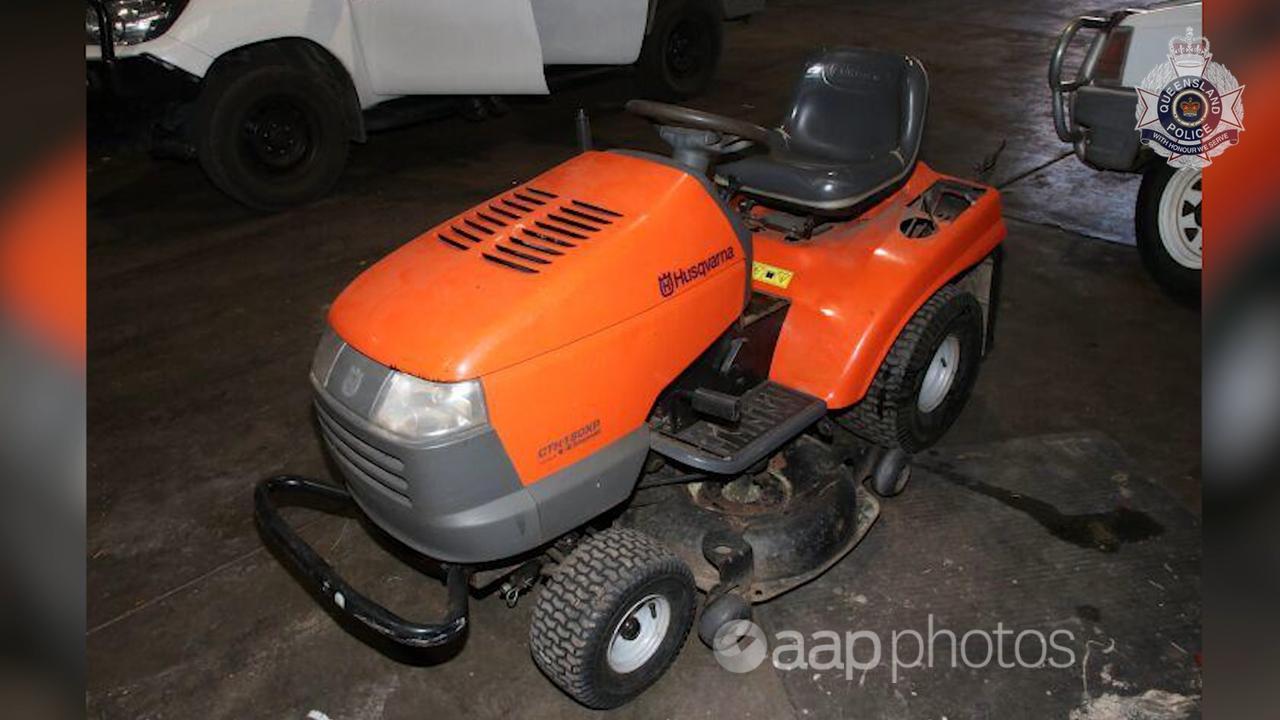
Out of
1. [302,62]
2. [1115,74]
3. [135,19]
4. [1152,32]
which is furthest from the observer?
[302,62]

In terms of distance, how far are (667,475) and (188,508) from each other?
68.8 inches

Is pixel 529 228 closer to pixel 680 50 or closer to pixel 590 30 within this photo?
pixel 590 30

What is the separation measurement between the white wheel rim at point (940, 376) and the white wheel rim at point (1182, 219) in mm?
1826

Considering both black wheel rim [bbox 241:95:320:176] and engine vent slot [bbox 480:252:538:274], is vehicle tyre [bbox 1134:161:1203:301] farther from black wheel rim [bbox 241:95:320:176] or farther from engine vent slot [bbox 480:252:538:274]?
black wheel rim [bbox 241:95:320:176]

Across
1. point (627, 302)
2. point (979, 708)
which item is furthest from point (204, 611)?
point (979, 708)

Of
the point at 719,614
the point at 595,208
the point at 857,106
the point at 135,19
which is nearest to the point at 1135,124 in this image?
the point at 857,106

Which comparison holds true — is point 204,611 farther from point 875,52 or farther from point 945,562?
point 875,52

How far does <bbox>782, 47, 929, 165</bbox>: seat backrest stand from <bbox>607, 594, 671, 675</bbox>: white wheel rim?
1654mm

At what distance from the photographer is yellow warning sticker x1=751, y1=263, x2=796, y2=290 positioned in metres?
2.96

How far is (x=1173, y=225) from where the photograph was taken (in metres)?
4.52

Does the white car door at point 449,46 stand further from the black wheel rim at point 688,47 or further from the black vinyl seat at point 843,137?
the black vinyl seat at point 843,137

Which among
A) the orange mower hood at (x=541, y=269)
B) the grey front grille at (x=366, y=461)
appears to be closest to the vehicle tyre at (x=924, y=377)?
the orange mower hood at (x=541, y=269)

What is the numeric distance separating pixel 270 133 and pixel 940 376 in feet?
13.9

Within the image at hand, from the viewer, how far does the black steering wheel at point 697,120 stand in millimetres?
2500
